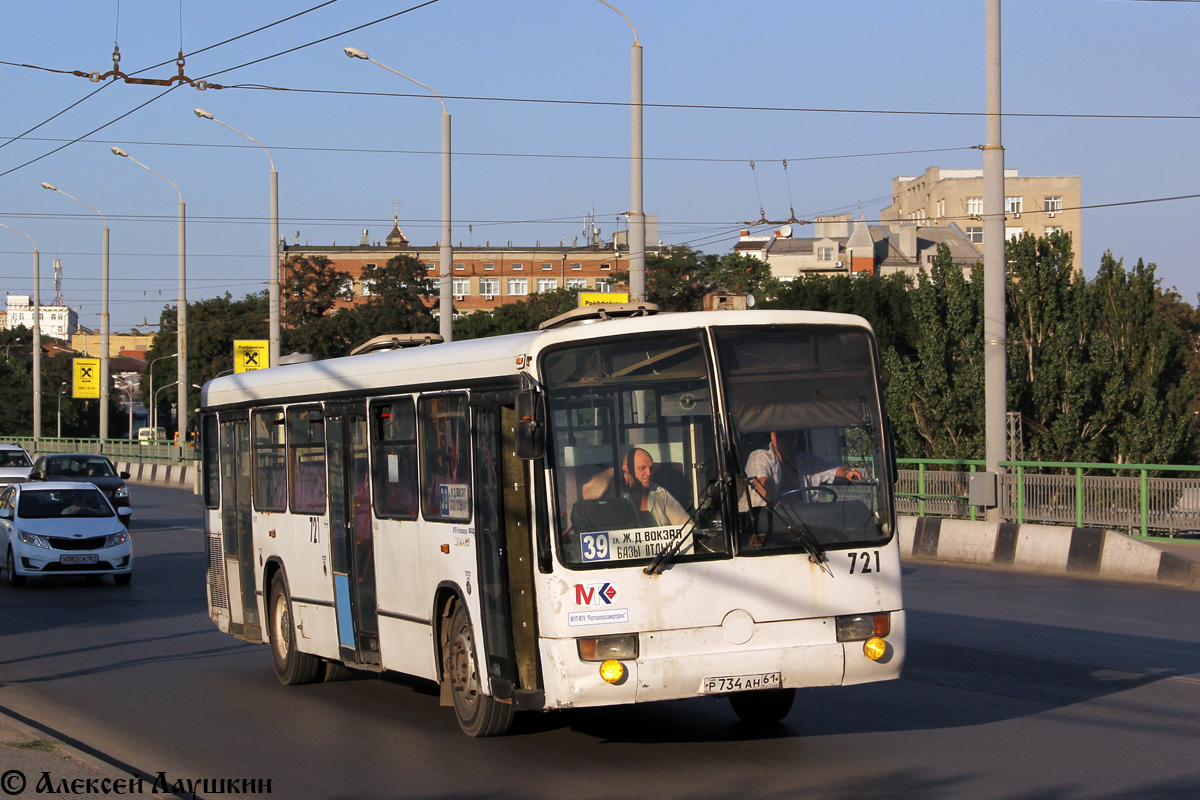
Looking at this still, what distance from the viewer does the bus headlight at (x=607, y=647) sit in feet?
25.6

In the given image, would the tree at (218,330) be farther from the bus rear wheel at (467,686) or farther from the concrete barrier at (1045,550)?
the bus rear wheel at (467,686)

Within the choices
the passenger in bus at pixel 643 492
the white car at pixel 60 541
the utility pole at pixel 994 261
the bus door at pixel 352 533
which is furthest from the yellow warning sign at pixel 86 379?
the passenger in bus at pixel 643 492

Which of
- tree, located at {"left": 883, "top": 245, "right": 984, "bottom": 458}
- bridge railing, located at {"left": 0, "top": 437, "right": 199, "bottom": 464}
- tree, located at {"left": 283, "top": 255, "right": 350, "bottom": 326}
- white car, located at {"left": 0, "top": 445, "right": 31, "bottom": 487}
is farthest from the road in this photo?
tree, located at {"left": 283, "top": 255, "right": 350, "bottom": 326}

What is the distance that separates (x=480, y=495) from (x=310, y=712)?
8.97 ft

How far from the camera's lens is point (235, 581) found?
13.1 metres

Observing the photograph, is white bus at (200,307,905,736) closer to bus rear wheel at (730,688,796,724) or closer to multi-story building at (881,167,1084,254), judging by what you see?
bus rear wheel at (730,688,796,724)

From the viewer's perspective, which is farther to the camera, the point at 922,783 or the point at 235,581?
the point at 235,581

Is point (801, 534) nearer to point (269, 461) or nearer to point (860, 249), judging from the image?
point (269, 461)

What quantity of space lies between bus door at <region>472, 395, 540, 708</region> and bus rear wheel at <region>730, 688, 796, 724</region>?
5.43 feet

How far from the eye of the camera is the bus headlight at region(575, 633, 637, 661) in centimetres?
779

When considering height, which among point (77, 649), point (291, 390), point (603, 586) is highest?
point (291, 390)

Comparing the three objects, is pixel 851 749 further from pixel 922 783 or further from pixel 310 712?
pixel 310 712

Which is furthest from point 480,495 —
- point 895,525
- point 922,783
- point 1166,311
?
point 1166,311

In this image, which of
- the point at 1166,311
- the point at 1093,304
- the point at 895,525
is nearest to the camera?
the point at 895,525
